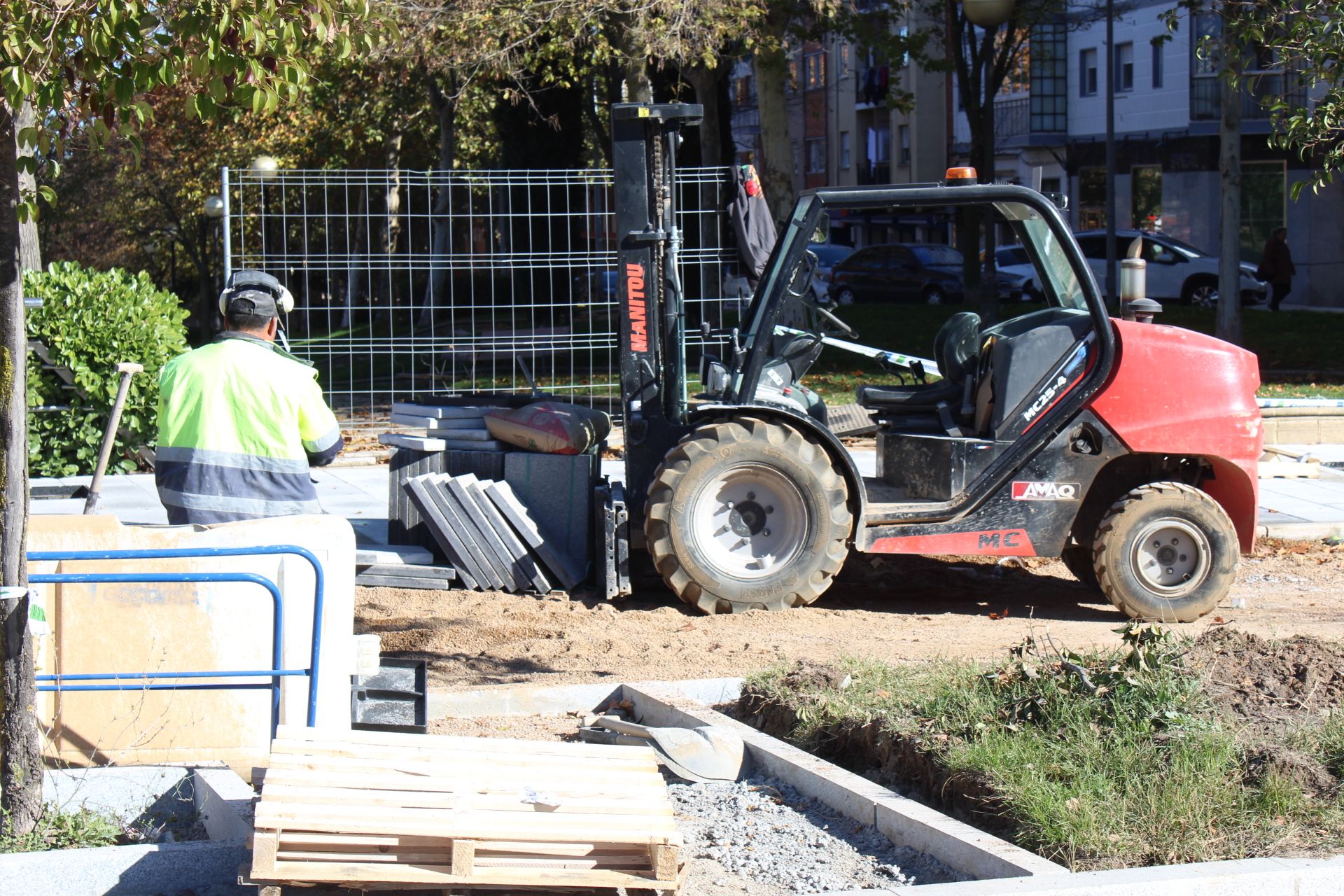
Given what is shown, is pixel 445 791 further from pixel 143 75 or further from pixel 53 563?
pixel 143 75

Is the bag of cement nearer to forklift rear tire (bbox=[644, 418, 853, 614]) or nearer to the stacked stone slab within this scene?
the stacked stone slab

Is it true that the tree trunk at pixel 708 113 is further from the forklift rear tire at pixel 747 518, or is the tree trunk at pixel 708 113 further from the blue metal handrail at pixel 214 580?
the blue metal handrail at pixel 214 580

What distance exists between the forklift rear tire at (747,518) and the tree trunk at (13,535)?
4121 mm

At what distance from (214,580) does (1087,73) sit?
44401 mm

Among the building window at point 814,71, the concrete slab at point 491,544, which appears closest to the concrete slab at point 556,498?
the concrete slab at point 491,544

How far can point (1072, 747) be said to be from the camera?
484 centimetres

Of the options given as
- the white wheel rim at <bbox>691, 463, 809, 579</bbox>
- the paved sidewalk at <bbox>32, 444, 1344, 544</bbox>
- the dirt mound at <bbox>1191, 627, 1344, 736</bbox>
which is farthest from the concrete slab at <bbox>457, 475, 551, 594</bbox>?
the dirt mound at <bbox>1191, 627, 1344, 736</bbox>

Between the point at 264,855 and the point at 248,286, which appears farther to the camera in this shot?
the point at 248,286

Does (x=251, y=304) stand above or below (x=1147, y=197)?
below

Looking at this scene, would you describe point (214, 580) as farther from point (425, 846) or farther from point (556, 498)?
point (556, 498)

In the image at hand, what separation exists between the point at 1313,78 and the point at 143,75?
6.51m

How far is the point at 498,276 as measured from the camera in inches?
703

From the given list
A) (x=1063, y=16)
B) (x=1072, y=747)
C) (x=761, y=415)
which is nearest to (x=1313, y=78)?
(x=761, y=415)

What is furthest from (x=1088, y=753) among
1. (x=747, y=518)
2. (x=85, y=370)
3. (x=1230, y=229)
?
(x=1230, y=229)
